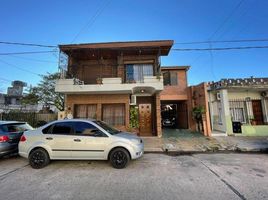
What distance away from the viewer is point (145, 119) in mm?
12086

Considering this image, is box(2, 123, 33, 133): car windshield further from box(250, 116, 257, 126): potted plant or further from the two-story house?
box(250, 116, 257, 126): potted plant

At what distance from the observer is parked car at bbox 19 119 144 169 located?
5.15 meters

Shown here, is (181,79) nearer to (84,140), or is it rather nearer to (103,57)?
(103,57)

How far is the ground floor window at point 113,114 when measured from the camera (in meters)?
11.5

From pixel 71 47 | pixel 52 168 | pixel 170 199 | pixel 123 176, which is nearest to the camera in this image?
pixel 170 199

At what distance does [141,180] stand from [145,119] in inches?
315

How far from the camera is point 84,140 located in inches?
206

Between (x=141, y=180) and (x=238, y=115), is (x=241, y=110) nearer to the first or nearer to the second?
(x=238, y=115)

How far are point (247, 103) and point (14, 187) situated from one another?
52.3ft

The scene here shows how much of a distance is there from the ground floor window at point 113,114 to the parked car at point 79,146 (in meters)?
6.01

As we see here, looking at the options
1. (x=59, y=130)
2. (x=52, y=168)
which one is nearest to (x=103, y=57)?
(x=59, y=130)

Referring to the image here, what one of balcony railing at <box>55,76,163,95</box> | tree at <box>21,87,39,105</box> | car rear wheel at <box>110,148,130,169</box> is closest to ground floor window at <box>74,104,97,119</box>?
balcony railing at <box>55,76,163,95</box>

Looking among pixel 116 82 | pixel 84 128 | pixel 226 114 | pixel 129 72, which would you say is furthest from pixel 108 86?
pixel 226 114

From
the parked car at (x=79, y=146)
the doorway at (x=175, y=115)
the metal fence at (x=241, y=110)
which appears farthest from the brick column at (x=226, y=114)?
the parked car at (x=79, y=146)
